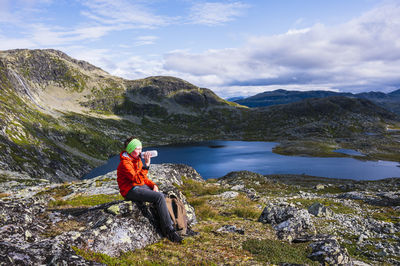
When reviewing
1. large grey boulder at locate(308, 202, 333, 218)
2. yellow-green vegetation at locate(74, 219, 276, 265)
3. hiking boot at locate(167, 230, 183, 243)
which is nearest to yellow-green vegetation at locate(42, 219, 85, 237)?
yellow-green vegetation at locate(74, 219, 276, 265)

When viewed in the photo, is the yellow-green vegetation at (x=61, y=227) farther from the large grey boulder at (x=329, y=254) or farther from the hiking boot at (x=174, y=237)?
the large grey boulder at (x=329, y=254)

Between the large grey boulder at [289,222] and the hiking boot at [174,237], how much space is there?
6.72 m

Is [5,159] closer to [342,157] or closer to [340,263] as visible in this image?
[340,263]

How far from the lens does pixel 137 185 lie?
12.5 meters

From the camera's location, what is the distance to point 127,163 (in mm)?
11914

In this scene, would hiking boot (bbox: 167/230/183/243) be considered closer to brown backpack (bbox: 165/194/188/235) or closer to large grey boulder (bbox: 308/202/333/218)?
brown backpack (bbox: 165/194/188/235)

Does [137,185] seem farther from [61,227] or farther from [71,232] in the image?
[61,227]

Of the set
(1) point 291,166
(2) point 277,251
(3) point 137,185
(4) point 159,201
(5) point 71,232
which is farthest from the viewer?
(1) point 291,166

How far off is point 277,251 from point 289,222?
5412 mm

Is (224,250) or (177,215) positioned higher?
(177,215)

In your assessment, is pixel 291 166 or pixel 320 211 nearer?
pixel 320 211

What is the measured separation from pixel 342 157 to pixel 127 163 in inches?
5482

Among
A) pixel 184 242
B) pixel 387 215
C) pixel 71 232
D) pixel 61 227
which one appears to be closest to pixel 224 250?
pixel 184 242

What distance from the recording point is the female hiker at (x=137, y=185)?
466 inches
